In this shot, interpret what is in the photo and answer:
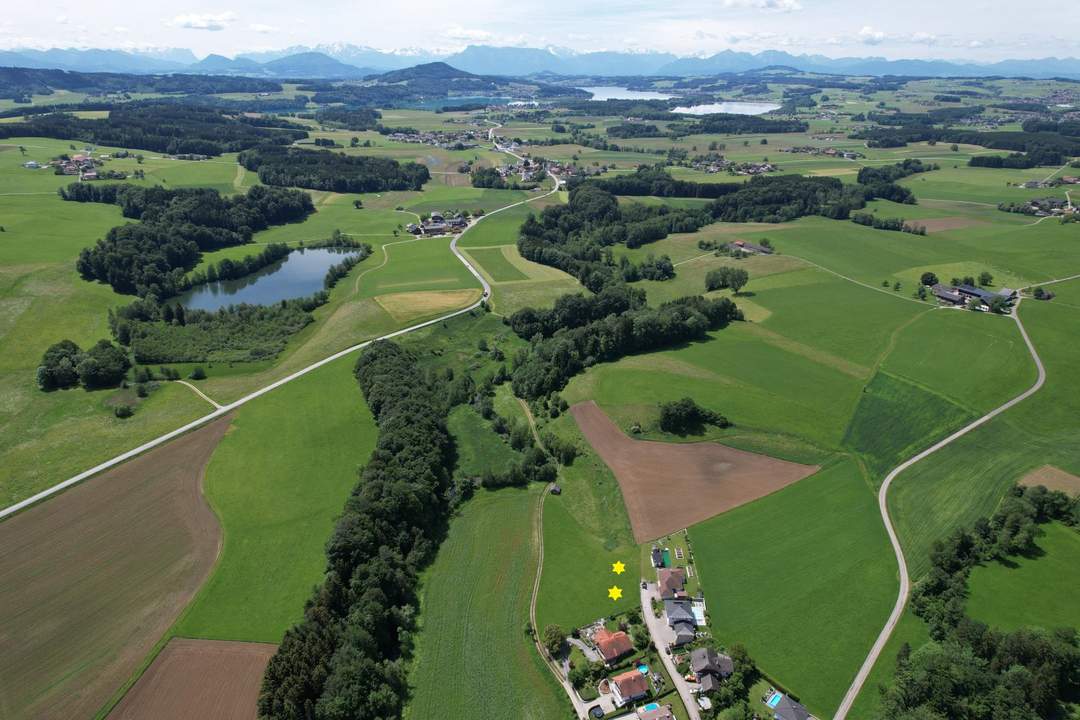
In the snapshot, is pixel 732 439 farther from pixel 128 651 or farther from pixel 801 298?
pixel 128 651

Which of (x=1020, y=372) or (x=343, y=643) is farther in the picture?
(x=1020, y=372)

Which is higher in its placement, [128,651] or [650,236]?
[650,236]

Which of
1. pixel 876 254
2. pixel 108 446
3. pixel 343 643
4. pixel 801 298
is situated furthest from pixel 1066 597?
pixel 876 254

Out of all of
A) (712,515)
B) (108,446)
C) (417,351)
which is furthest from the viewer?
(417,351)

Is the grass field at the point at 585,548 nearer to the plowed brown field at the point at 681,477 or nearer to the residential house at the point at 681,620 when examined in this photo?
the plowed brown field at the point at 681,477

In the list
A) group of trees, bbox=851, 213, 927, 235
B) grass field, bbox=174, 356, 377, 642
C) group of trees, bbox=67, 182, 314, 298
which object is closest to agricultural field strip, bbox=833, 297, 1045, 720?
grass field, bbox=174, 356, 377, 642

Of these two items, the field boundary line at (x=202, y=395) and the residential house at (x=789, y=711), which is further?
the field boundary line at (x=202, y=395)

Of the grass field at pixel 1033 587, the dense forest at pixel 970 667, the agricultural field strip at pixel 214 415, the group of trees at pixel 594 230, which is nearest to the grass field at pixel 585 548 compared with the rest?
the dense forest at pixel 970 667
